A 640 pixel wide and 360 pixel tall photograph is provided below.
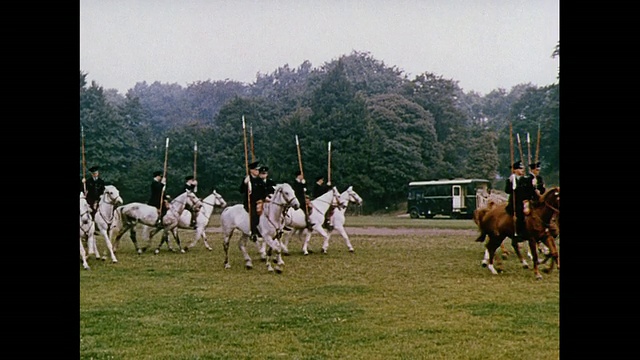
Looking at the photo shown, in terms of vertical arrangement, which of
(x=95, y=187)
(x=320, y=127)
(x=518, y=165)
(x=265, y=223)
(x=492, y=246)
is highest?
(x=320, y=127)

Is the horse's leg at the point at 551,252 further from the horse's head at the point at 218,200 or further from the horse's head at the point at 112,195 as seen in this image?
the horse's head at the point at 112,195

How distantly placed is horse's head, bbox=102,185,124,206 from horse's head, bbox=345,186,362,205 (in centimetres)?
291

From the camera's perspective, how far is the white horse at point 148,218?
7.98 metres

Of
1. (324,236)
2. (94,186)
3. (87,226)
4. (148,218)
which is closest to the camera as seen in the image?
(94,186)

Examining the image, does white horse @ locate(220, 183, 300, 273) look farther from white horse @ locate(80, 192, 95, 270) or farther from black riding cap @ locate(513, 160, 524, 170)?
black riding cap @ locate(513, 160, 524, 170)

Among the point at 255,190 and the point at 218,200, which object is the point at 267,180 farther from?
the point at 218,200

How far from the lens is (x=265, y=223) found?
27.6ft

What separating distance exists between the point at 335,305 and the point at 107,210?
357 cm

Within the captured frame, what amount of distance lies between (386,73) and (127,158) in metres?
3.32

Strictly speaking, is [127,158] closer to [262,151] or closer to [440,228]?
[262,151]

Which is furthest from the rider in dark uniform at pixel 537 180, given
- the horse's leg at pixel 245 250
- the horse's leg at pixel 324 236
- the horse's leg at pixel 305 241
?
the horse's leg at pixel 245 250

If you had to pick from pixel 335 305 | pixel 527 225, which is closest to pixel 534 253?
pixel 527 225

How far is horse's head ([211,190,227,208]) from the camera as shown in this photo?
8073 millimetres

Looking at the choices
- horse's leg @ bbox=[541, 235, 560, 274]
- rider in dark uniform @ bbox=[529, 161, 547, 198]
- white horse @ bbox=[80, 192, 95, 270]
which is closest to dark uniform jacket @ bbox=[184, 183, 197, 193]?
white horse @ bbox=[80, 192, 95, 270]
